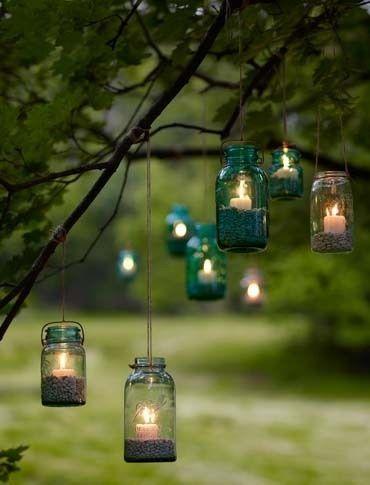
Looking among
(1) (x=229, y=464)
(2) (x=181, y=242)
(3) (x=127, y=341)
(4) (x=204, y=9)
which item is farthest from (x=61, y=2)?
(3) (x=127, y=341)

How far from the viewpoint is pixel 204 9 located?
3107mm

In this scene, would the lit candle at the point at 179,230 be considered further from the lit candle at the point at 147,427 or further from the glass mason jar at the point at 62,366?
the lit candle at the point at 147,427

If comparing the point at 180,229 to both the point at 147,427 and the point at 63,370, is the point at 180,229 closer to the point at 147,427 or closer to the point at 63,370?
the point at 63,370

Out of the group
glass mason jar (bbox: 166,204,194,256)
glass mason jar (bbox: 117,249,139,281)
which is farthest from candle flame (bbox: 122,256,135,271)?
glass mason jar (bbox: 166,204,194,256)

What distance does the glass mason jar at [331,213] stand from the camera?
3.09 meters

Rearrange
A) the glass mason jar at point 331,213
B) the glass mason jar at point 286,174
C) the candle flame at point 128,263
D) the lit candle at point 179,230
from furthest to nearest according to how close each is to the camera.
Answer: the candle flame at point 128,263
the lit candle at point 179,230
the glass mason jar at point 286,174
the glass mason jar at point 331,213

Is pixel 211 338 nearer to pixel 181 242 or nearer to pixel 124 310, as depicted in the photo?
pixel 124 310

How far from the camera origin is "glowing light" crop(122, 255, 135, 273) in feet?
31.4

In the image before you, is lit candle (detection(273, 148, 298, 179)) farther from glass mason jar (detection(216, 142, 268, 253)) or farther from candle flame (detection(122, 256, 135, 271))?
candle flame (detection(122, 256, 135, 271))

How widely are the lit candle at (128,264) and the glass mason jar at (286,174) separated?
569cm

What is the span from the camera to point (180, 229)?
710 centimetres

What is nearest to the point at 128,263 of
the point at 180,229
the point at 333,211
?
the point at 180,229

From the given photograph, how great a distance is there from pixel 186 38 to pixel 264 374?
17.4m

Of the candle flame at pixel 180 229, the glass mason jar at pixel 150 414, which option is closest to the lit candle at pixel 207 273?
the candle flame at pixel 180 229
